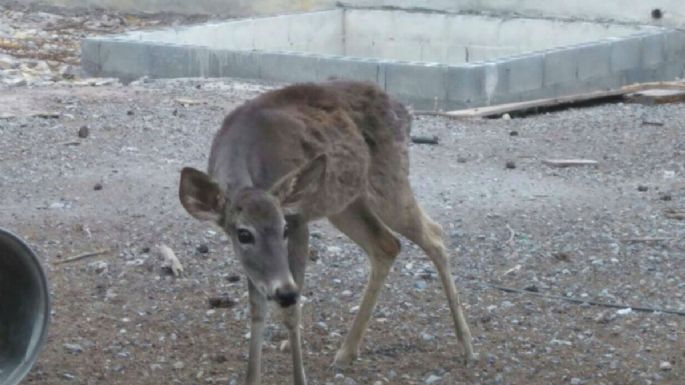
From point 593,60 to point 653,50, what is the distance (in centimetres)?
121

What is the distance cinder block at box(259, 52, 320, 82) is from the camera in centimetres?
1520

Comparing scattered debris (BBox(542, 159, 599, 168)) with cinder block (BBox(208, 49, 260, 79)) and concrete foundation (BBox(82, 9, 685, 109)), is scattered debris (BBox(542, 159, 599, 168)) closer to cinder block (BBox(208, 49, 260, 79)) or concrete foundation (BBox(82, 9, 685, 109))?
concrete foundation (BBox(82, 9, 685, 109))

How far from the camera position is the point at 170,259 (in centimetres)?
926

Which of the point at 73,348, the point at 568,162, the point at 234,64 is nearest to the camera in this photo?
the point at 73,348

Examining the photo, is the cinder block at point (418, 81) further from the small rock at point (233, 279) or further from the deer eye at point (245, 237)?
the deer eye at point (245, 237)

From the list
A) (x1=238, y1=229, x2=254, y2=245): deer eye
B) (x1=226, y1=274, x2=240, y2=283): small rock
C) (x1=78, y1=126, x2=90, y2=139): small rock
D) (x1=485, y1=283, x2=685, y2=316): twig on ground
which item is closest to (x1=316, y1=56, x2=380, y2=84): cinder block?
(x1=78, y1=126, x2=90, y2=139): small rock

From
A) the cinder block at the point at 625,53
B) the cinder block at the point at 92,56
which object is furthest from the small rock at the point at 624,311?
the cinder block at the point at 92,56

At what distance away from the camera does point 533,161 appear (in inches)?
483

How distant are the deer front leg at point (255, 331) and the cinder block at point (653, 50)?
416 inches

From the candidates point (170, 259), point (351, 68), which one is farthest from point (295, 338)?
point (351, 68)

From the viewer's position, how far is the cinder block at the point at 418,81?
14484 millimetres

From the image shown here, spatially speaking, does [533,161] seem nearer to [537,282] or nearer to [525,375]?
[537,282]

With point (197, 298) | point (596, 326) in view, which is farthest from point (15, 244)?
point (596, 326)

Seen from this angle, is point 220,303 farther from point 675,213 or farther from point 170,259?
point 675,213
